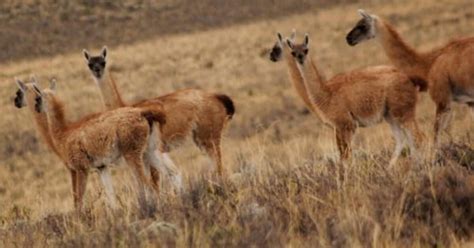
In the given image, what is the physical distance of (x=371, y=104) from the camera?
1045 centimetres

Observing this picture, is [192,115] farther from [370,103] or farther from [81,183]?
[370,103]

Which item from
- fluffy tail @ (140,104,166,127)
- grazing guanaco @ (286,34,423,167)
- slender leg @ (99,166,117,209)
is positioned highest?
fluffy tail @ (140,104,166,127)

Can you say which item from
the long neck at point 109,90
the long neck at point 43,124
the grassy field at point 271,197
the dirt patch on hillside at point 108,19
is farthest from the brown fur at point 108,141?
the dirt patch on hillside at point 108,19

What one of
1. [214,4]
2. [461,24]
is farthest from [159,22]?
[461,24]

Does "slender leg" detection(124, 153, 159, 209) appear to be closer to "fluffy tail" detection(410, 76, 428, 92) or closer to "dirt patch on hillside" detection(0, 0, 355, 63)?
"fluffy tail" detection(410, 76, 428, 92)

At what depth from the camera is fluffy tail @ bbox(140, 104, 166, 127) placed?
10.3 meters

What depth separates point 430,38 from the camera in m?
31.0

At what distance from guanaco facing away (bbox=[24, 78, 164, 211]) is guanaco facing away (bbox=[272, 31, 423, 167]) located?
1.91 metres

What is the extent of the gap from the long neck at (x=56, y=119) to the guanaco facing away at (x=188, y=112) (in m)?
1.02

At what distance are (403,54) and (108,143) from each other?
3.83 meters

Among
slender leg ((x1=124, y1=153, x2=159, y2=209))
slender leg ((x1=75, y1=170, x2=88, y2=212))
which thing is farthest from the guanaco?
slender leg ((x1=75, y1=170, x2=88, y2=212))

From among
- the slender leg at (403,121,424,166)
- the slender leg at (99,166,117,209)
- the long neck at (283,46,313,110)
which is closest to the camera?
the slender leg at (99,166,117,209)

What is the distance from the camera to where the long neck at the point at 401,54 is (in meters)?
11.2

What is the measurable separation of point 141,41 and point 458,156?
40.9m
